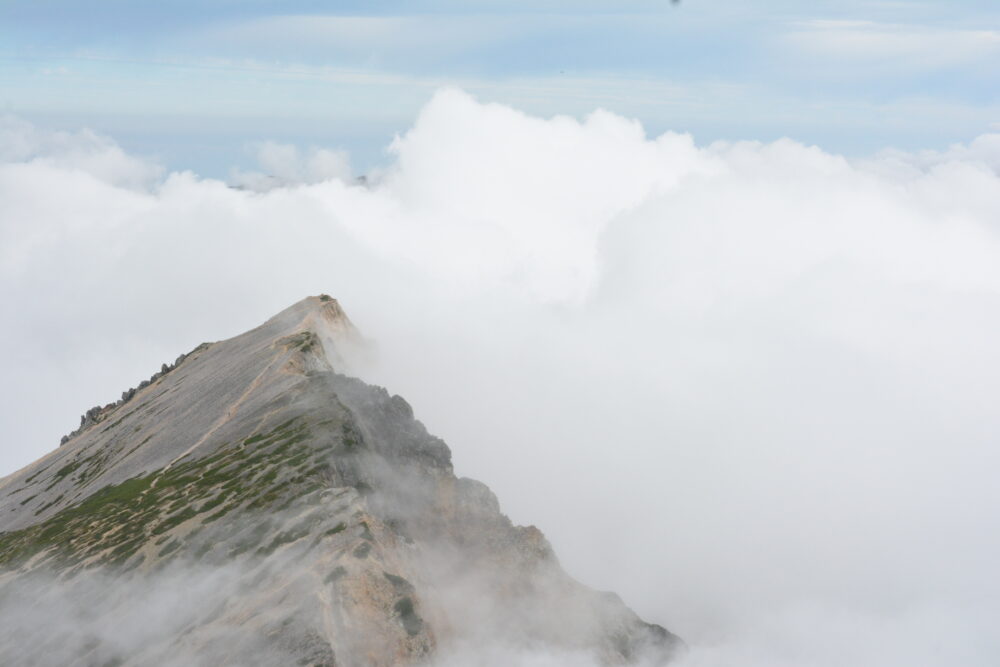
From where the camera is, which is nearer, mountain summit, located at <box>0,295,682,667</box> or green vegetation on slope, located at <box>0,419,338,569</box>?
mountain summit, located at <box>0,295,682,667</box>

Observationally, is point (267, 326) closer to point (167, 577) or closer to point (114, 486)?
point (114, 486)

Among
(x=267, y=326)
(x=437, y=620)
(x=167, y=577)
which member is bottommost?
(x=167, y=577)

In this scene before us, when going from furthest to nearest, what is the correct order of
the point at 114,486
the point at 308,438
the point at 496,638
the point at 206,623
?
the point at 114,486 → the point at 308,438 → the point at 496,638 → the point at 206,623

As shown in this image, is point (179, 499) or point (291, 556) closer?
point (291, 556)

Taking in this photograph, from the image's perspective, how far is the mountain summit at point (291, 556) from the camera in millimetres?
56156

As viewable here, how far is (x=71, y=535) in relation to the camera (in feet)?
276

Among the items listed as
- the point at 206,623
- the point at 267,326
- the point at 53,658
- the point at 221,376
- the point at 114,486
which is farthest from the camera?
the point at 267,326

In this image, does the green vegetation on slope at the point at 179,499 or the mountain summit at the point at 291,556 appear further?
the green vegetation on slope at the point at 179,499

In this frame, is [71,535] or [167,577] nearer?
[167,577]

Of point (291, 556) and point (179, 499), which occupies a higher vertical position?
point (179, 499)

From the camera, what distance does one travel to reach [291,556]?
60.6 m

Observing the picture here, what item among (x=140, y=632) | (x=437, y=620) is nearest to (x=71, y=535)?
(x=140, y=632)

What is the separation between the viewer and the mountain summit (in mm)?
56156

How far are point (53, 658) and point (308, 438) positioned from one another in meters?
27.9
